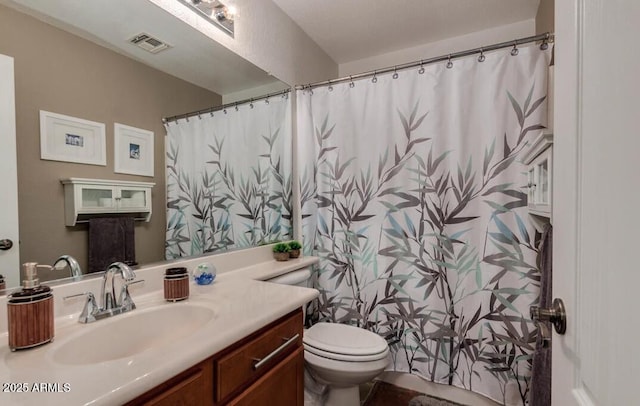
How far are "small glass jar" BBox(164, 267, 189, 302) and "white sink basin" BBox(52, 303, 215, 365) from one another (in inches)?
1.6

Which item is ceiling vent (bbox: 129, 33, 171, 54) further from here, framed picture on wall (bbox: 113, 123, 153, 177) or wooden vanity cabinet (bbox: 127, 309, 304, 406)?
wooden vanity cabinet (bbox: 127, 309, 304, 406)

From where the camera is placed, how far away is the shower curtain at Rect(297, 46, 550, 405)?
5.03 ft

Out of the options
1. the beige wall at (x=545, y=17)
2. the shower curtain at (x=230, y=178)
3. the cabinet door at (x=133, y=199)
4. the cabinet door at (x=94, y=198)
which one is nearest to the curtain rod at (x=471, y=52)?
the beige wall at (x=545, y=17)

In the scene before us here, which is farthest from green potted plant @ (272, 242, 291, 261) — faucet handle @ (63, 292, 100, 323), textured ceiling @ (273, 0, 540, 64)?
textured ceiling @ (273, 0, 540, 64)

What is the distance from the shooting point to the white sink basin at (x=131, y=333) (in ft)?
2.57

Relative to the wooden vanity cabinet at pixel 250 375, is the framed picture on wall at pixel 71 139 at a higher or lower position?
higher

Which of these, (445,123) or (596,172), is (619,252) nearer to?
(596,172)

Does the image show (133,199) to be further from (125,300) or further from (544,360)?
(544,360)

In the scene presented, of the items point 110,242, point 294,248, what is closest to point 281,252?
point 294,248

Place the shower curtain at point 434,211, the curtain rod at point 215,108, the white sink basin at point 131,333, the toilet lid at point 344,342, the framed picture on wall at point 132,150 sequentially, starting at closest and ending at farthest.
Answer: the white sink basin at point 131,333, the framed picture on wall at point 132,150, the curtain rod at point 215,108, the toilet lid at point 344,342, the shower curtain at point 434,211

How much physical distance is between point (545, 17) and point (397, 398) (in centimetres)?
244

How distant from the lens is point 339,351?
143cm

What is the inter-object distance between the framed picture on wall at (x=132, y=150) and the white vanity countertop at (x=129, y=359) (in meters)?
0.49

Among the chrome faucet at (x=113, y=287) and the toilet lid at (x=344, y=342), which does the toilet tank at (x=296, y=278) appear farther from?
the chrome faucet at (x=113, y=287)
